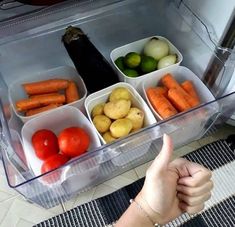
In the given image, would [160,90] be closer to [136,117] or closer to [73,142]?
[136,117]

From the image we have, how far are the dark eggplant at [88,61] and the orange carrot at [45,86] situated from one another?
73 mm

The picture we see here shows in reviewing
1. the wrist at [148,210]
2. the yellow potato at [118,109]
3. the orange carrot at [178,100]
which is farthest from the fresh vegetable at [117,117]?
the wrist at [148,210]

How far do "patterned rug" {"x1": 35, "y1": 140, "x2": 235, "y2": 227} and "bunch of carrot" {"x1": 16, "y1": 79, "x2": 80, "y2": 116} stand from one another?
0.31 meters

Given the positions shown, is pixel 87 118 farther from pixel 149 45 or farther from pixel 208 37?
pixel 208 37

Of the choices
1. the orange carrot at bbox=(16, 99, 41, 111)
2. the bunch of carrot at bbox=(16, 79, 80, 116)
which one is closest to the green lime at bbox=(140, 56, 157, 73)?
the bunch of carrot at bbox=(16, 79, 80, 116)

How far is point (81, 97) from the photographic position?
1.10 meters

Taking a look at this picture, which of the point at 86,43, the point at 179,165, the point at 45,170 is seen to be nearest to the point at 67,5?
the point at 86,43

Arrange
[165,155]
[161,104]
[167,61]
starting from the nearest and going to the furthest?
1. [165,155]
2. [161,104]
3. [167,61]

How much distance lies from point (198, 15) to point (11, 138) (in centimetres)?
67

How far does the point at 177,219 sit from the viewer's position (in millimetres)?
993

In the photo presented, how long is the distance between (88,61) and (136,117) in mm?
243

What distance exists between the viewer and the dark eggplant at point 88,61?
1.07 m

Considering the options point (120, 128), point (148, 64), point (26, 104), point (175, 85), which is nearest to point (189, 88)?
point (175, 85)

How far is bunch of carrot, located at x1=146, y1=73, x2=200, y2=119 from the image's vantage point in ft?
3.29
